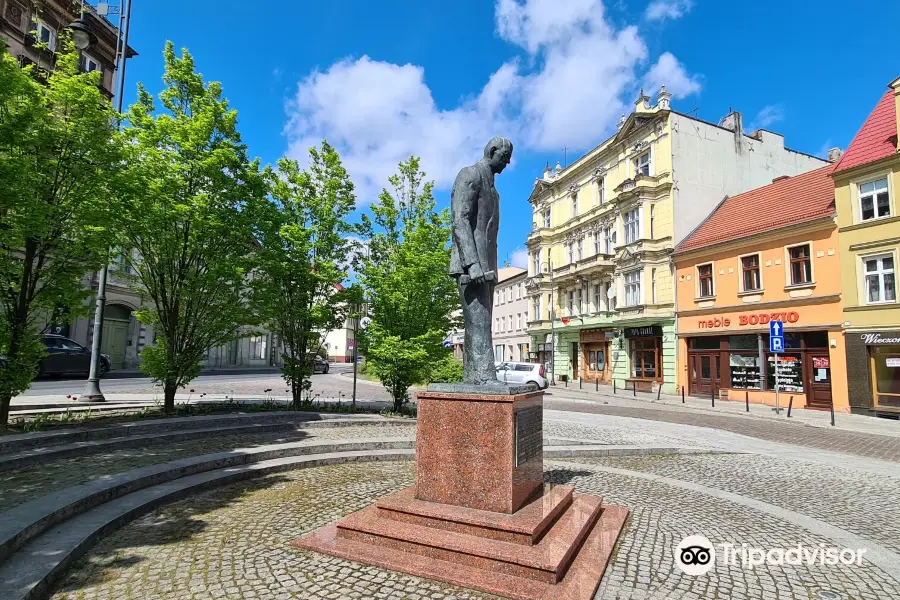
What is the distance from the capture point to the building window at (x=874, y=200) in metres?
17.8

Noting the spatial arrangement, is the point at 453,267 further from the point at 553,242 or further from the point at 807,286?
the point at 553,242

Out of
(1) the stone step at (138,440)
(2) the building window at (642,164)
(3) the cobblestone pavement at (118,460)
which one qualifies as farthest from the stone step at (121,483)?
(2) the building window at (642,164)

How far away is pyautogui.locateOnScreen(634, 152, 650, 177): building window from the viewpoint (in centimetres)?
2767

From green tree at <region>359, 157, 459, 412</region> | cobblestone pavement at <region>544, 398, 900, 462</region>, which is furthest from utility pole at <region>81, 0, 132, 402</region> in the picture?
cobblestone pavement at <region>544, 398, 900, 462</region>

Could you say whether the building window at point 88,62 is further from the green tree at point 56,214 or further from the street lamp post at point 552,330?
the street lamp post at point 552,330

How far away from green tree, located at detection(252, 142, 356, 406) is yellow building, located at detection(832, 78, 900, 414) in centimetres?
1875

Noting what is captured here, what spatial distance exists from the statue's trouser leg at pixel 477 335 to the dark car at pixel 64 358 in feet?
65.0

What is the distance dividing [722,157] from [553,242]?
41.3 ft

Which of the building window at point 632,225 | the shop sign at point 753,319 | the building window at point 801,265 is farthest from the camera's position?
the building window at point 632,225

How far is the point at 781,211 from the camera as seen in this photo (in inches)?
875

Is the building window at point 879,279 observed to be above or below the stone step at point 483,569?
above

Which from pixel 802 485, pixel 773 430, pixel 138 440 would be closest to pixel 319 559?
pixel 138 440

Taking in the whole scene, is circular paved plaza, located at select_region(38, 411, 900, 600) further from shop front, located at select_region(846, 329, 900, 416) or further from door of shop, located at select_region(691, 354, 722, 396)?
door of shop, located at select_region(691, 354, 722, 396)

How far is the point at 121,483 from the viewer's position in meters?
5.61
